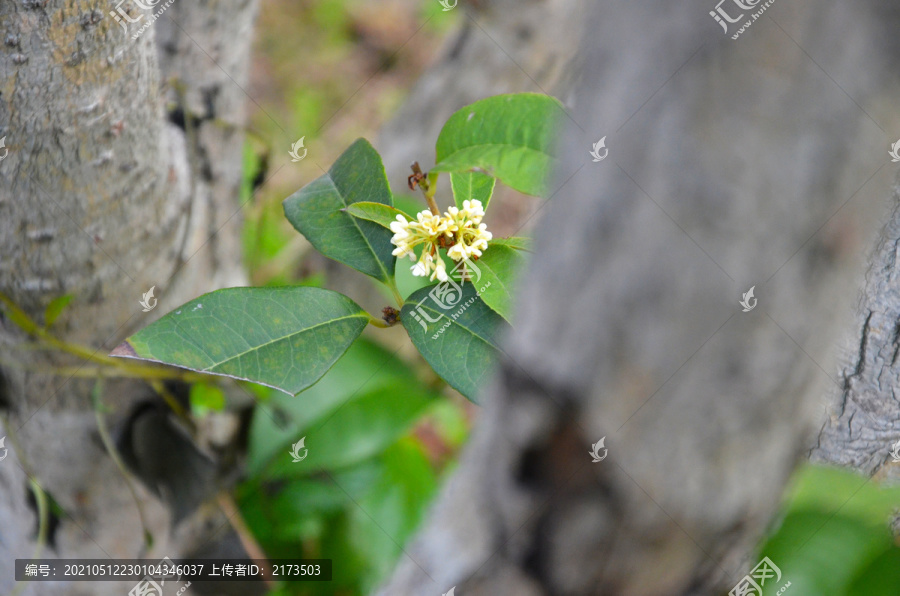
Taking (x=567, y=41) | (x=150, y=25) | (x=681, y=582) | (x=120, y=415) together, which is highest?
(x=567, y=41)

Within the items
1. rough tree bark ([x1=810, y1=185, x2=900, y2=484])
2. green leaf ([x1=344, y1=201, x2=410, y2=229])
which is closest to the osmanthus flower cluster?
green leaf ([x1=344, y1=201, x2=410, y2=229])

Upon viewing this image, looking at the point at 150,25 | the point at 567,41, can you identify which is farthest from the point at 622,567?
the point at 567,41

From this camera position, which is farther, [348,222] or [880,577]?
[348,222]

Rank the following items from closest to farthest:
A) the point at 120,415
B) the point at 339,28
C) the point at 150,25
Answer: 1. the point at 150,25
2. the point at 120,415
3. the point at 339,28

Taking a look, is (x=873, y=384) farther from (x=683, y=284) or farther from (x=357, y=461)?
(x=357, y=461)

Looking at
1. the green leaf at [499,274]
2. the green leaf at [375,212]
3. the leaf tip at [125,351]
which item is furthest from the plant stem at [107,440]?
the green leaf at [499,274]

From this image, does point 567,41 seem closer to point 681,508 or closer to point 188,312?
point 188,312

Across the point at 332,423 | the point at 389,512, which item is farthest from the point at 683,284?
the point at 389,512

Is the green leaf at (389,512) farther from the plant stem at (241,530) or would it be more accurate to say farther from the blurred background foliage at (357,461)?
the plant stem at (241,530)
